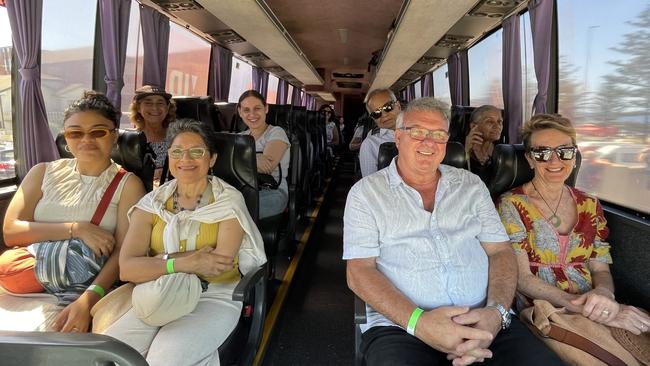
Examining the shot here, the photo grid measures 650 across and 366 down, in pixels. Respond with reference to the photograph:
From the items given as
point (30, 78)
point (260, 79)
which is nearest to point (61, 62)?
point (30, 78)

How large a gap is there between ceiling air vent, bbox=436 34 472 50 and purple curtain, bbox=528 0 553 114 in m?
2.12

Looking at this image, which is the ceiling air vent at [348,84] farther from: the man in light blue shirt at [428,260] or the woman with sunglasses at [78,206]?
the man in light blue shirt at [428,260]

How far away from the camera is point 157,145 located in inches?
125

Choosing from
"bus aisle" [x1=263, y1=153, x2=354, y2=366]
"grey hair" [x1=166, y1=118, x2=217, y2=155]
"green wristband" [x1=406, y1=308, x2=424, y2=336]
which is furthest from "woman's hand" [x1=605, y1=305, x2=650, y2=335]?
"grey hair" [x1=166, y1=118, x2=217, y2=155]

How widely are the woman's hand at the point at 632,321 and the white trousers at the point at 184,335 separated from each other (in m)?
1.51

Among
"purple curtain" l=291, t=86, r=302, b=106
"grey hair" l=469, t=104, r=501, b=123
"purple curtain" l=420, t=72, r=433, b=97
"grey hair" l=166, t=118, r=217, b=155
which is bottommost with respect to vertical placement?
"grey hair" l=166, t=118, r=217, b=155

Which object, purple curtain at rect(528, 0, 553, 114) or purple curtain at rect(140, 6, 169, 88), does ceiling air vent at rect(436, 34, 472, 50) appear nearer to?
purple curtain at rect(528, 0, 553, 114)

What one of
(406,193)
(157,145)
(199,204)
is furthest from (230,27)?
(406,193)

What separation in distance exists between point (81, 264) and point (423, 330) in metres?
1.48

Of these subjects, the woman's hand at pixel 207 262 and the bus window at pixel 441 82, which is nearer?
the woman's hand at pixel 207 262

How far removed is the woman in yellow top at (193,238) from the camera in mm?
1630

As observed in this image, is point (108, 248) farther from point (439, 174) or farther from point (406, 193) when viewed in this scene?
point (439, 174)

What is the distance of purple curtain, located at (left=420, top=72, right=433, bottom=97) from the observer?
31.2 ft

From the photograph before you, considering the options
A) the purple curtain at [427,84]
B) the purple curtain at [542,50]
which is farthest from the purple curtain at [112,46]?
the purple curtain at [427,84]
